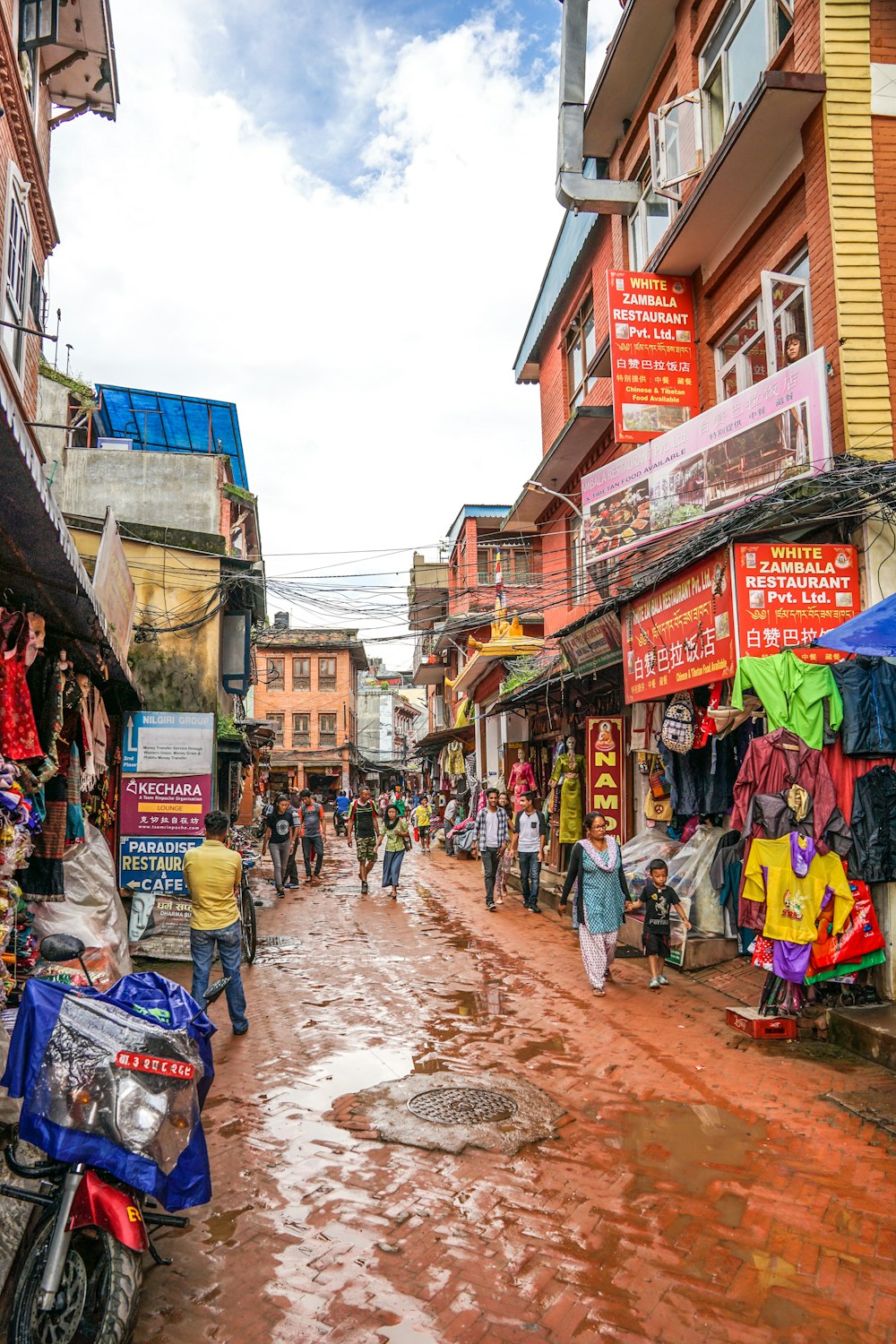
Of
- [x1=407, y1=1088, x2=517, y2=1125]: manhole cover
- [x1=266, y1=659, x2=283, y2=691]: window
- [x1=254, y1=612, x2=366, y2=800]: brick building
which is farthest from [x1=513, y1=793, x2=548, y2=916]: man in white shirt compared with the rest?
[x1=266, y1=659, x2=283, y2=691]: window

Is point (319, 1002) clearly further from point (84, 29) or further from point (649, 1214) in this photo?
point (84, 29)

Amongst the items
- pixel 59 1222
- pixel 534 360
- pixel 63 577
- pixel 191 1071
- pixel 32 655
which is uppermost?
pixel 534 360

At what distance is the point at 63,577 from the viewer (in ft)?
21.4

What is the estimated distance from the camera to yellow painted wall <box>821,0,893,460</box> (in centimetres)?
868

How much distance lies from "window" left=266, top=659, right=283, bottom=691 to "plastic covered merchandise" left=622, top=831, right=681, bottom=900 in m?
43.5

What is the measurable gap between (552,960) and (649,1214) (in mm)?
6610

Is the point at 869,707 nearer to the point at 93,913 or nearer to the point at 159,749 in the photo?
the point at 93,913

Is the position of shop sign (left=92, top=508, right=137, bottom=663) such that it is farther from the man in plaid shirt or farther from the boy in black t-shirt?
the man in plaid shirt

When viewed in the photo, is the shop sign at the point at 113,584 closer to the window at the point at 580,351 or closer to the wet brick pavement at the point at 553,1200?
the wet brick pavement at the point at 553,1200

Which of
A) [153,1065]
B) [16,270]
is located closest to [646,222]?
[16,270]

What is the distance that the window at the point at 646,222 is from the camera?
14086 millimetres

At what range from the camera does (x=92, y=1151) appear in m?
3.43

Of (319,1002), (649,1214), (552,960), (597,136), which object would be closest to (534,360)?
(597,136)

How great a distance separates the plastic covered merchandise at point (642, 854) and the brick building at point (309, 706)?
136 feet
